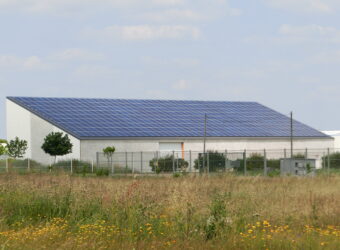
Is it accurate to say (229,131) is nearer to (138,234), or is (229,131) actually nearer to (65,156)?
(65,156)

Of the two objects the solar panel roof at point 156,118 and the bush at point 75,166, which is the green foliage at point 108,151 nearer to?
the bush at point 75,166

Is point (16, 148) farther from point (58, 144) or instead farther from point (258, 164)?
point (258, 164)

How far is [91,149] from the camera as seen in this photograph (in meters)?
56.1

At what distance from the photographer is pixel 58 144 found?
55594 millimetres

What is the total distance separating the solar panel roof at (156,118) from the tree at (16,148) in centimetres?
290

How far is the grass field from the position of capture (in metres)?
10.9

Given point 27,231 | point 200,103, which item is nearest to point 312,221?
point 27,231

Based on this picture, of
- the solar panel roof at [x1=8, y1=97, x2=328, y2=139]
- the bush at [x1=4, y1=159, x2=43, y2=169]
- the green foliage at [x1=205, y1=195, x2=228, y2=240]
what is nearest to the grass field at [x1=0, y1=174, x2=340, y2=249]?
the green foliage at [x1=205, y1=195, x2=228, y2=240]

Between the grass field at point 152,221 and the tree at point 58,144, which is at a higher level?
the tree at point 58,144

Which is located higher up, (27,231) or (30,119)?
(30,119)

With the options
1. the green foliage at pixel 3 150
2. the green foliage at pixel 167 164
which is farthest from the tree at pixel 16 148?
the green foliage at pixel 167 164

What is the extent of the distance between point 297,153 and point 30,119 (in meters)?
23.0

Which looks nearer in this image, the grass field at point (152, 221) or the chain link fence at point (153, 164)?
the grass field at point (152, 221)

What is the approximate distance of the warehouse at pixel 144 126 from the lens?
190 feet
